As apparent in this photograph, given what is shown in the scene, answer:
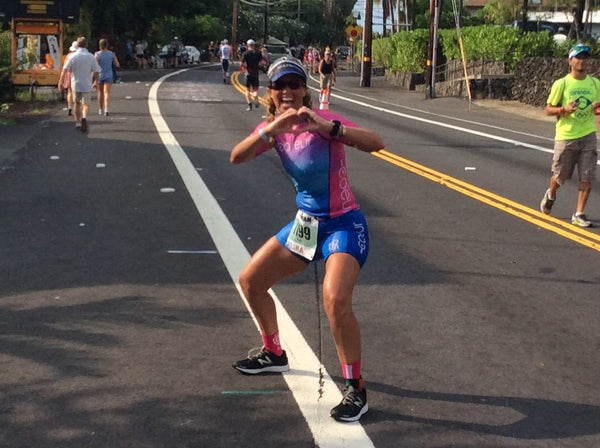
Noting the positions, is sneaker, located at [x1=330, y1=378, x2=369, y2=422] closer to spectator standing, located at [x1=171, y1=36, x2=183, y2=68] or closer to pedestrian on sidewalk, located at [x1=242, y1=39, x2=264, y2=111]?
pedestrian on sidewalk, located at [x1=242, y1=39, x2=264, y2=111]

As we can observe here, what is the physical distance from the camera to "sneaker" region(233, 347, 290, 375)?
5746 mm

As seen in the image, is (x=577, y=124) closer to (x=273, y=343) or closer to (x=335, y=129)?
(x=273, y=343)

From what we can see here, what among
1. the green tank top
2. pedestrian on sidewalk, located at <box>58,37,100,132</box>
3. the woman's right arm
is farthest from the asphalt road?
pedestrian on sidewalk, located at <box>58,37,100,132</box>

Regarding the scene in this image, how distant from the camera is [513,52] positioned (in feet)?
119

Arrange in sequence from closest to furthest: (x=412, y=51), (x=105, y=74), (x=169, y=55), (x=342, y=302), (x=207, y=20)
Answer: (x=342, y=302) → (x=105, y=74) → (x=412, y=51) → (x=169, y=55) → (x=207, y=20)

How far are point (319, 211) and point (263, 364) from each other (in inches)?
41.8

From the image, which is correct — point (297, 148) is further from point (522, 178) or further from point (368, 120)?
point (368, 120)

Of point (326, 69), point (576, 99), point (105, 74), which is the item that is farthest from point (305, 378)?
point (326, 69)

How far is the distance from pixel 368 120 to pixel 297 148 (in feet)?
68.7

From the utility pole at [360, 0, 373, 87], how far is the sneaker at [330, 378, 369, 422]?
4163 cm

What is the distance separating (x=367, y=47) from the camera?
47219 millimetres

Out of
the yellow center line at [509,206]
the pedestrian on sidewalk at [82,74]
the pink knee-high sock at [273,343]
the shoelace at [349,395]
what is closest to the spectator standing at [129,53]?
the pedestrian on sidewalk at [82,74]

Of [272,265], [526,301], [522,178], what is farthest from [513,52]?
[272,265]

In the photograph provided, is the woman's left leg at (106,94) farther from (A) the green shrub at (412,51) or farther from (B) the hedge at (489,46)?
(A) the green shrub at (412,51)
